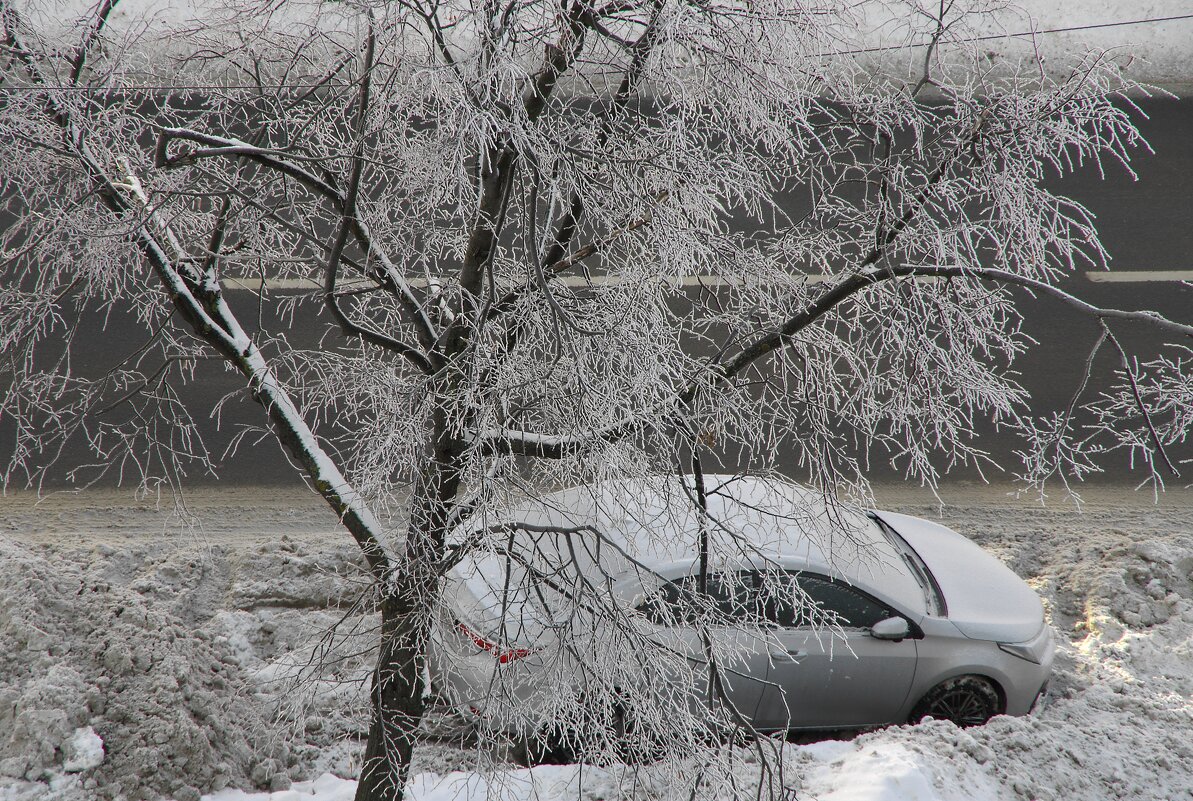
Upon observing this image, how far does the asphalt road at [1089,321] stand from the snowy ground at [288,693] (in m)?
1.36

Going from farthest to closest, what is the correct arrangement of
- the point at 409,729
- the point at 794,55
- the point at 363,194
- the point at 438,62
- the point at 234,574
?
the point at 234,574 < the point at 363,194 < the point at 409,729 < the point at 794,55 < the point at 438,62

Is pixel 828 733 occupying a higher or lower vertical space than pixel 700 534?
lower

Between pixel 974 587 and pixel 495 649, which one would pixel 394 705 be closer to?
pixel 495 649

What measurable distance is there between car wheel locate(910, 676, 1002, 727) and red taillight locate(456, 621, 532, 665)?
12.6ft

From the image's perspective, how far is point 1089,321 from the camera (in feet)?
32.9

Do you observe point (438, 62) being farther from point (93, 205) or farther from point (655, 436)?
point (93, 205)

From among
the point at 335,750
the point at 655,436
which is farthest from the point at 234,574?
the point at 655,436

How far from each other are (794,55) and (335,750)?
4931 mm

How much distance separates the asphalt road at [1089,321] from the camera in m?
8.67

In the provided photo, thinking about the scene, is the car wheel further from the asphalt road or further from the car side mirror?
the asphalt road

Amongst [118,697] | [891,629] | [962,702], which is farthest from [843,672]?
[118,697]

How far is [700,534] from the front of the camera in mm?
3791

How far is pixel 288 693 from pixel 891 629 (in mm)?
4092

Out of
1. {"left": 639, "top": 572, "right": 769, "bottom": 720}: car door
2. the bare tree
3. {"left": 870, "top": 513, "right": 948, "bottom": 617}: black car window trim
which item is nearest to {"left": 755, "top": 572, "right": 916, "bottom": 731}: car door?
{"left": 870, "top": 513, "right": 948, "bottom": 617}: black car window trim
